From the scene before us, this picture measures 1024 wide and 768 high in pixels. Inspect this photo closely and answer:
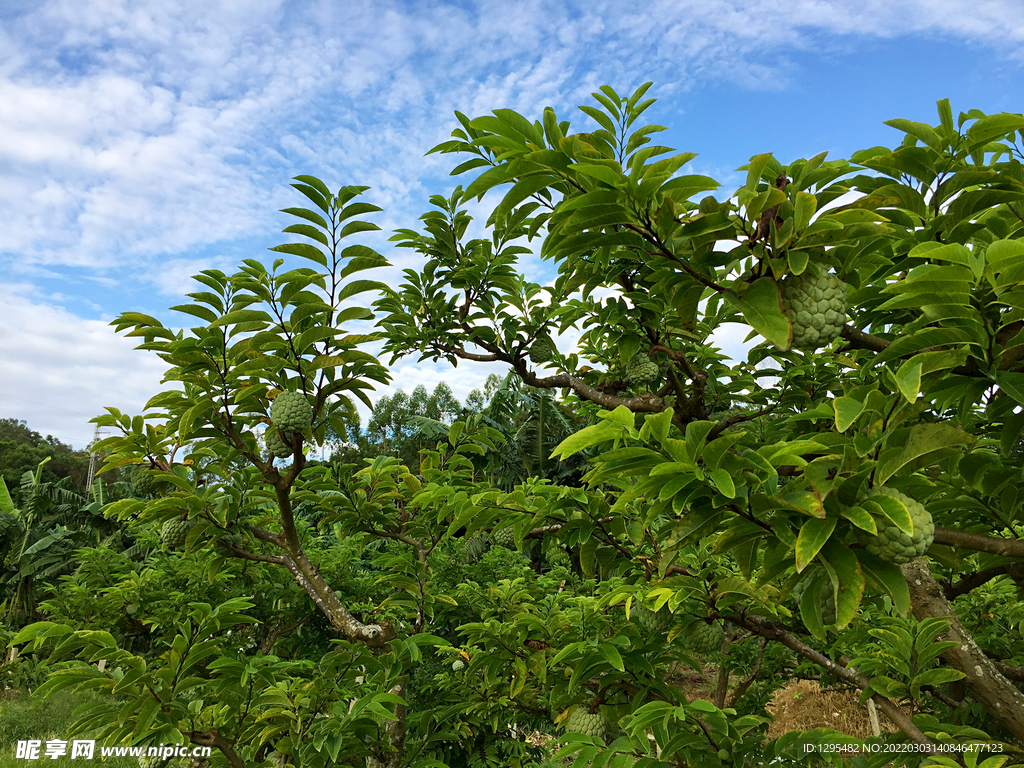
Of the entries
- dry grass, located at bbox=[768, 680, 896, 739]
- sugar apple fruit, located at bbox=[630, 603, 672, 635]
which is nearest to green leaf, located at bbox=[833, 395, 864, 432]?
sugar apple fruit, located at bbox=[630, 603, 672, 635]

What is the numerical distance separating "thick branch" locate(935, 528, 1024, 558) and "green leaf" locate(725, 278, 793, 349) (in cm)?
55

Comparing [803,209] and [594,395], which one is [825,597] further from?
[594,395]

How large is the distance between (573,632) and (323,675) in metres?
1.07

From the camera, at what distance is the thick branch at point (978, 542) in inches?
48.6

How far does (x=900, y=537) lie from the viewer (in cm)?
103

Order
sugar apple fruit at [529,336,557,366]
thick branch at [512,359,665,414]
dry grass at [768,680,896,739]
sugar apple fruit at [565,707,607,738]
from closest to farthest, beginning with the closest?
thick branch at [512,359,665,414] → sugar apple fruit at [565,707,607,738] → sugar apple fruit at [529,336,557,366] → dry grass at [768,680,896,739]

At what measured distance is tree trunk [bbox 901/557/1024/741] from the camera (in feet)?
5.63

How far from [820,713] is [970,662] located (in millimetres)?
8070

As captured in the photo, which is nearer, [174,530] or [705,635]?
[705,635]

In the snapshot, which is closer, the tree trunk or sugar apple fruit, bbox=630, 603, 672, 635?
the tree trunk

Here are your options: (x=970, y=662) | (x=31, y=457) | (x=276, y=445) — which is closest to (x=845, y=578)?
(x=970, y=662)

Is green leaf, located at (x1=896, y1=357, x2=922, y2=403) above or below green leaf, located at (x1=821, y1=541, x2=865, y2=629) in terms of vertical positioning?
above

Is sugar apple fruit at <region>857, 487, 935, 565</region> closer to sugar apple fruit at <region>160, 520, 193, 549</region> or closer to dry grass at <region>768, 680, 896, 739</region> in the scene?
sugar apple fruit at <region>160, 520, 193, 549</region>

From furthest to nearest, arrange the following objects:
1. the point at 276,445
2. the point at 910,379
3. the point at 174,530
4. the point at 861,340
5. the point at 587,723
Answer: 1. the point at 174,530
2. the point at 587,723
3. the point at 276,445
4. the point at 861,340
5. the point at 910,379
